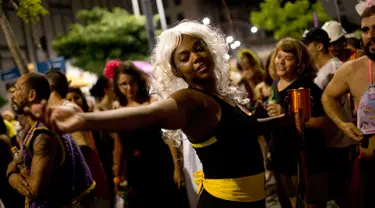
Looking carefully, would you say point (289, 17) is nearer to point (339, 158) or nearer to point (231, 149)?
point (339, 158)

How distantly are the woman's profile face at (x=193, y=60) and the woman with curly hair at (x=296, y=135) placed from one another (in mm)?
1637

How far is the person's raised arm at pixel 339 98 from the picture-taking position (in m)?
3.08

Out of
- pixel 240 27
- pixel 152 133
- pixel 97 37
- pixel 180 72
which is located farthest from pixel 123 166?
pixel 240 27

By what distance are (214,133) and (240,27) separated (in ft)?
152

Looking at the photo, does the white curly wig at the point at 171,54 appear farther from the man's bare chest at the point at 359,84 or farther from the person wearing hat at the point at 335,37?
the person wearing hat at the point at 335,37

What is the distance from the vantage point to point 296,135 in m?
3.85

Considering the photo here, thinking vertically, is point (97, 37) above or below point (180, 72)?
above

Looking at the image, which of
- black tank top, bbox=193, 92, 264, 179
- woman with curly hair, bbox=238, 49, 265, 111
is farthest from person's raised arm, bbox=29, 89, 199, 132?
woman with curly hair, bbox=238, 49, 265, 111

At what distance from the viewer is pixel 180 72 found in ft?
7.72

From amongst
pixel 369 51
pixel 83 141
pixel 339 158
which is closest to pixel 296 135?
pixel 339 158

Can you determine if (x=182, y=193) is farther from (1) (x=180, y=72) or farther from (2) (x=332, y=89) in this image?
(1) (x=180, y=72)

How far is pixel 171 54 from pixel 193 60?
0.55ft

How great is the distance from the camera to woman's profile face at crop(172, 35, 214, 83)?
7.50 feet

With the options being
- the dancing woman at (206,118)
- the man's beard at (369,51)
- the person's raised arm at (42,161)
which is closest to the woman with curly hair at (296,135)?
the man's beard at (369,51)
